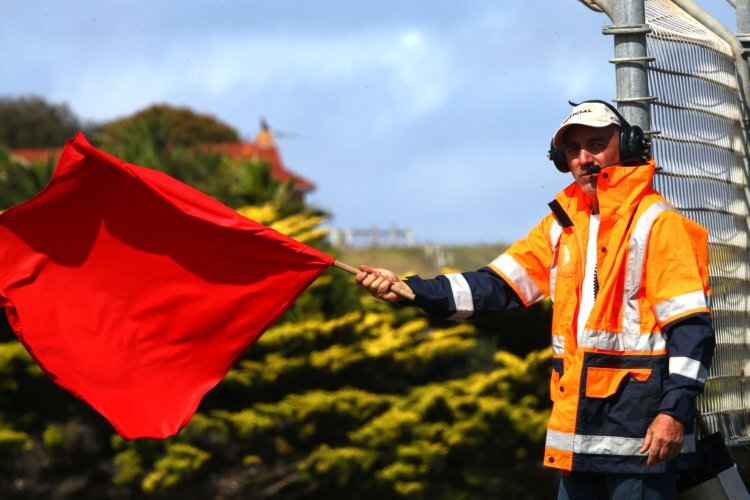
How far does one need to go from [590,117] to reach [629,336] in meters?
0.80

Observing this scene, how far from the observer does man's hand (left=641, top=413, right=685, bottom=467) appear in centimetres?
452

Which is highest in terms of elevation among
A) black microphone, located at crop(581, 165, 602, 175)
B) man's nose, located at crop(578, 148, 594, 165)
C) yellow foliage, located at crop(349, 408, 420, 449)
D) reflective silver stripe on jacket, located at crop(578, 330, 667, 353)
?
man's nose, located at crop(578, 148, 594, 165)

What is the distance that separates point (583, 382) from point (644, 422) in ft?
0.78

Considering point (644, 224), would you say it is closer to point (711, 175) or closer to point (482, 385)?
point (711, 175)

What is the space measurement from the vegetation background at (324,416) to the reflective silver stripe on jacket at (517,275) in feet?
24.1

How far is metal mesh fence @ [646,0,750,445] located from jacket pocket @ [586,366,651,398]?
1.19 m

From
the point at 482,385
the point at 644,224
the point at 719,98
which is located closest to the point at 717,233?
the point at 719,98

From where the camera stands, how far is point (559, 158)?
512cm

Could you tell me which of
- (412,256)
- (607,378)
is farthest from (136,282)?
(412,256)

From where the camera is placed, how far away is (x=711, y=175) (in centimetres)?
629

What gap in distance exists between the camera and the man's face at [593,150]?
16.5 ft

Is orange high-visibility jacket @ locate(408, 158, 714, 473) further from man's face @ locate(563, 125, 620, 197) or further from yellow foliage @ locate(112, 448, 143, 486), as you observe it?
yellow foliage @ locate(112, 448, 143, 486)

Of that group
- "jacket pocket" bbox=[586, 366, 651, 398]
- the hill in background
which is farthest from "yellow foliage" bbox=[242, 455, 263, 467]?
the hill in background

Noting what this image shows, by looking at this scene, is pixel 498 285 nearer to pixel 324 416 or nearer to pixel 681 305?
pixel 681 305
